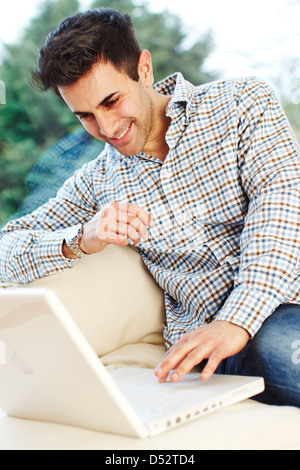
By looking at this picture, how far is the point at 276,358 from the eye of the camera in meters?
1.08

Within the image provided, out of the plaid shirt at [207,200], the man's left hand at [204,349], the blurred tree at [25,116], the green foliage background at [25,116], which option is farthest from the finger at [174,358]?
the blurred tree at [25,116]

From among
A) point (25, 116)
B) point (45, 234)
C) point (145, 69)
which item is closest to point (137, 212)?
point (45, 234)

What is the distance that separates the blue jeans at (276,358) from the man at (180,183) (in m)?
0.01

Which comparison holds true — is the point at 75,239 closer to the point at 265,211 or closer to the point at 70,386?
the point at 265,211

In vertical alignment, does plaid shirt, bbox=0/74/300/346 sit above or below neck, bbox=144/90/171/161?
below

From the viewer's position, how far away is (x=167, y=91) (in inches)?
62.7

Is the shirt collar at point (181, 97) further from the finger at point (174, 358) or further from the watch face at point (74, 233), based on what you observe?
the finger at point (174, 358)

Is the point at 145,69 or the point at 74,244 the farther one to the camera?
the point at 145,69

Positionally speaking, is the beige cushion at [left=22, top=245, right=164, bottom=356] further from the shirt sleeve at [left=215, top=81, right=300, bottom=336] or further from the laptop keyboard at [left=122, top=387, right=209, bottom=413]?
the laptop keyboard at [left=122, top=387, right=209, bottom=413]

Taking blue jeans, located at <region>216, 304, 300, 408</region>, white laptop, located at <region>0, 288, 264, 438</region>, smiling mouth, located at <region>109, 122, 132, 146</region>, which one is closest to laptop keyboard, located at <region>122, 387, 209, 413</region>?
white laptop, located at <region>0, 288, 264, 438</region>

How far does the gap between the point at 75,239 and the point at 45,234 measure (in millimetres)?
127

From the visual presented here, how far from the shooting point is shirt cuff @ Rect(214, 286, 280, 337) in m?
1.10

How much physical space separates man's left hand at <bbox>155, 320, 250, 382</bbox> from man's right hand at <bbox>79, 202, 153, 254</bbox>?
0.23 metres

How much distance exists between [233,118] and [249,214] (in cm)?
25
